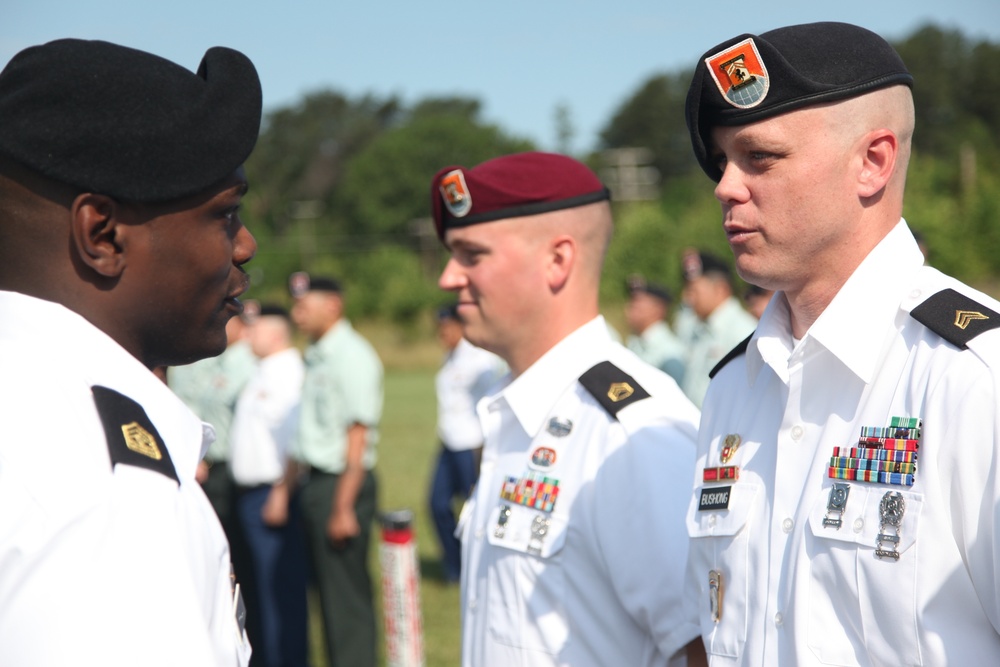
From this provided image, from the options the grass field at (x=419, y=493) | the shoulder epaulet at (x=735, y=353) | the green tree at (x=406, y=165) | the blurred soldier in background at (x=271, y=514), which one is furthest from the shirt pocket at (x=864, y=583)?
the green tree at (x=406, y=165)

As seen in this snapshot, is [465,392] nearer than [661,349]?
Yes

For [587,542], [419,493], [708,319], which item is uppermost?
[587,542]

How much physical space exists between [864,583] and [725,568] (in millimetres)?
362

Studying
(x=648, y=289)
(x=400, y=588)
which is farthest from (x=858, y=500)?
(x=648, y=289)

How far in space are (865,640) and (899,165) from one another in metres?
0.89

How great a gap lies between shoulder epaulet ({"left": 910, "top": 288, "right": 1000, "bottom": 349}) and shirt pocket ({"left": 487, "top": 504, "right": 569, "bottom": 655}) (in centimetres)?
109

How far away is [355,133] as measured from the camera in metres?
95.4

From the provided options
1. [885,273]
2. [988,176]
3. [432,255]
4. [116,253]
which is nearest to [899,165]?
[885,273]

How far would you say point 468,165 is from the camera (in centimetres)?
8662

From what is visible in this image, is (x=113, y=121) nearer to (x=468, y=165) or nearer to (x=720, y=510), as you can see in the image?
(x=720, y=510)

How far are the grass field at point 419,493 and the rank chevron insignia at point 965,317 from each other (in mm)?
5308

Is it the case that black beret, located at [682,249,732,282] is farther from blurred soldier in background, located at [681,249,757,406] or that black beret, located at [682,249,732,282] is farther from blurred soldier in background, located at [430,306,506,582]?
blurred soldier in background, located at [430,306,506,582]

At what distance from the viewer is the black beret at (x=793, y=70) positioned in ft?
6.14

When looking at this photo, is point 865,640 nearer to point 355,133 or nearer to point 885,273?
point 885,273
